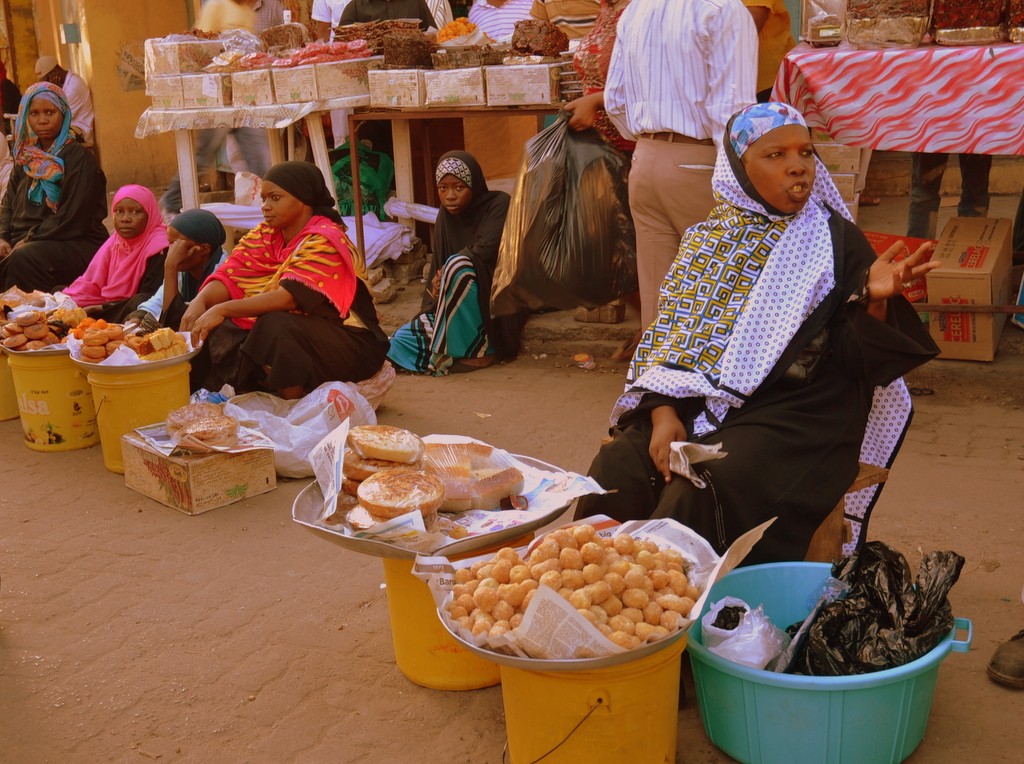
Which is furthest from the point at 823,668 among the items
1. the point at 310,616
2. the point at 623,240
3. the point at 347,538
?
the point at 623,240

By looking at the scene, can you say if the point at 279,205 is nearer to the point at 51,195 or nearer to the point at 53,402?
the point at 53,402

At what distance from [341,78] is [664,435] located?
4.34 m

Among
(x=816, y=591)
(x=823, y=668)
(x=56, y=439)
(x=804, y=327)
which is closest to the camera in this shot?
(x=823, y=668)

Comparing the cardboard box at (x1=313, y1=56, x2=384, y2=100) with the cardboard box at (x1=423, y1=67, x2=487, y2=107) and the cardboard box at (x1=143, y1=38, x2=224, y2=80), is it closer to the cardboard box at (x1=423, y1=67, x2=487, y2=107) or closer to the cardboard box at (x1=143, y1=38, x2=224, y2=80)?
the cardboard box at (x1=423, y1=67, x2=487, y2=107)

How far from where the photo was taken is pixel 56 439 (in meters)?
4.76

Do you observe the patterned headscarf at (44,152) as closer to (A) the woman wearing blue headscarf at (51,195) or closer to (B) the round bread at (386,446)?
(A) the woman wearing blue headscarf at (51,195)

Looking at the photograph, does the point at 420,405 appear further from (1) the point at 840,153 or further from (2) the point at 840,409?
(1) the point at 840,153

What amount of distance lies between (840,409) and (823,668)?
74 cm

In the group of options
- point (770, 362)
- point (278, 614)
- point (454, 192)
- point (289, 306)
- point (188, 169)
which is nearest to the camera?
point (770, 362)

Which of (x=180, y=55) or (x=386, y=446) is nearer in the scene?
(x=386, y=446)

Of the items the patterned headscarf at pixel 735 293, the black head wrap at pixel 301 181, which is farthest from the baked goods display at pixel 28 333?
the patterned headscarf at pixel 735 293

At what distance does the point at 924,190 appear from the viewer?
202 inches

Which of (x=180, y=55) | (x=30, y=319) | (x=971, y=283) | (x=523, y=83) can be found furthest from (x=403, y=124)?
(x=971, y=283)

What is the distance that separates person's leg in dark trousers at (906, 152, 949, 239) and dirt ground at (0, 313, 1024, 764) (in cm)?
77
